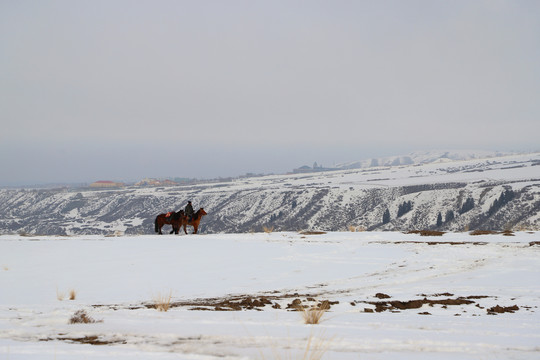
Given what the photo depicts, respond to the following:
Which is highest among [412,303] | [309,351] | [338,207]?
[309,351]

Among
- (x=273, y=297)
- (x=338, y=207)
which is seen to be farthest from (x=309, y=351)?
(x=338, y=207)

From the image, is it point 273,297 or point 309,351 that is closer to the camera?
point 309,351

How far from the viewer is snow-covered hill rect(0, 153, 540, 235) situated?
81.9 meters

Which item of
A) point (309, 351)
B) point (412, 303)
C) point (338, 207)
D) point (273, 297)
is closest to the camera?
point (309, 351)

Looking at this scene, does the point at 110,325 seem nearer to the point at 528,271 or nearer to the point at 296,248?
the point at 528,271

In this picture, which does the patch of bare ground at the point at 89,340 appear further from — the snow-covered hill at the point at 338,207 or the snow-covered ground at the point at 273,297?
the snow-covered hill at the point at 338,207

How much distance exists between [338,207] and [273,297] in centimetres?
9927

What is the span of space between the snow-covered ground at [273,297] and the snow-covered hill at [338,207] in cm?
3318

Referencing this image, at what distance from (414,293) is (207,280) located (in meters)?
5.93

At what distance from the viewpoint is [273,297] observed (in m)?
9.50

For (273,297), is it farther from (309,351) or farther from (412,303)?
(309,351)

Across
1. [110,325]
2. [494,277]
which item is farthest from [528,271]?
[110,325]

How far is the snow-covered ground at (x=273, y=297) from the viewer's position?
411 cm

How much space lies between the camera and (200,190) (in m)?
172
